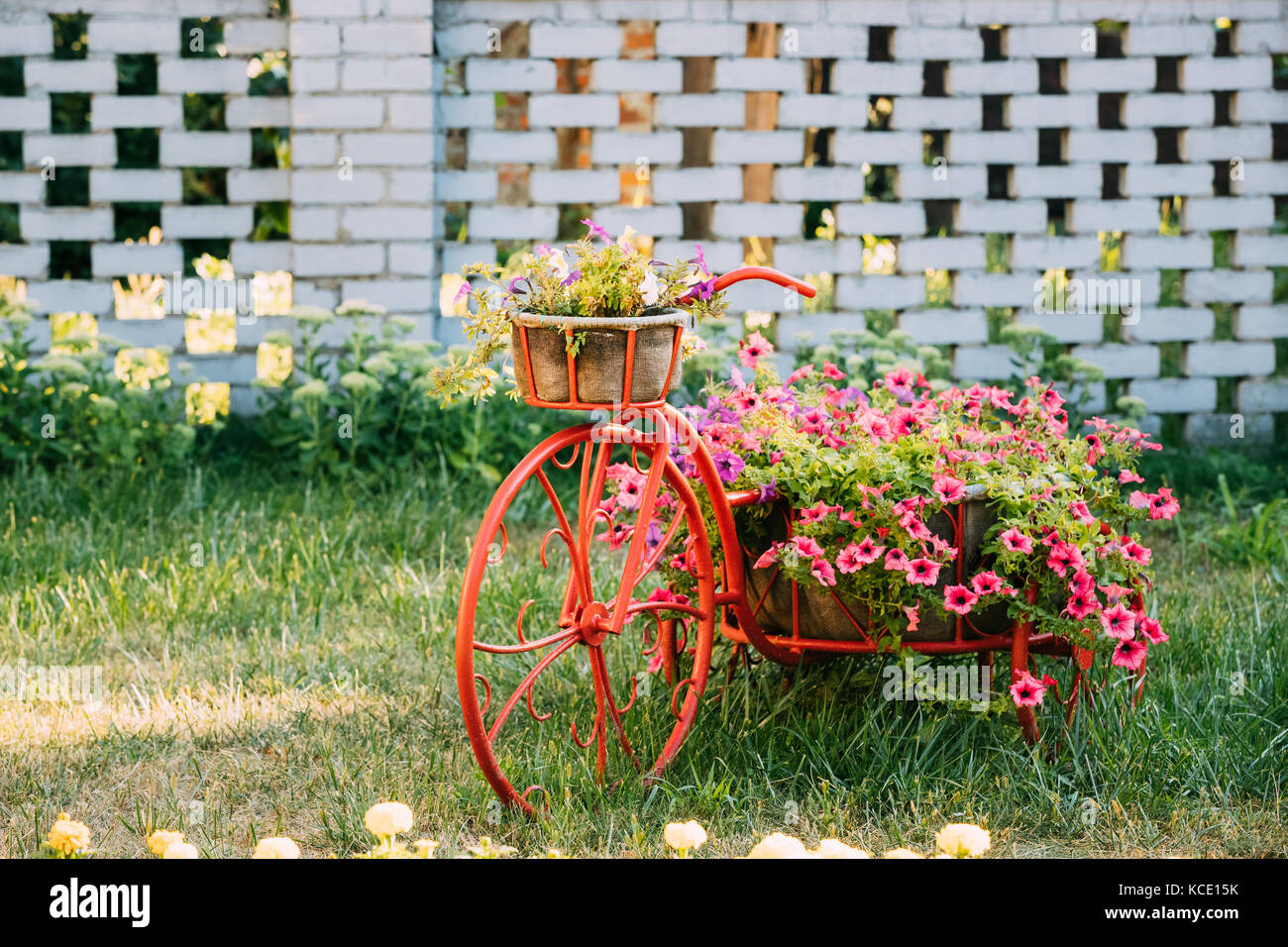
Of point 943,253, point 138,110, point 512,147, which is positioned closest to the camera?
point 138,110

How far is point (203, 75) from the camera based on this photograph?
5.20 m

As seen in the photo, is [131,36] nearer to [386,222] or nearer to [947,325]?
[386,222]

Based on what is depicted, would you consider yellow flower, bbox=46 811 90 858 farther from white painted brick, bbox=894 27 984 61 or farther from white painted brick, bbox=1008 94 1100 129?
white painted brick, bbox=1008 94 1100 129

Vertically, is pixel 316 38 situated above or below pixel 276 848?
above

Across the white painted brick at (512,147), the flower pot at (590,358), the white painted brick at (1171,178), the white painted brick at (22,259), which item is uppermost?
the white painted brick at (512,147)

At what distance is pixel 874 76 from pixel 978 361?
131 centimetres

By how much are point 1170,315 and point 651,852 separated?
13.9 feet

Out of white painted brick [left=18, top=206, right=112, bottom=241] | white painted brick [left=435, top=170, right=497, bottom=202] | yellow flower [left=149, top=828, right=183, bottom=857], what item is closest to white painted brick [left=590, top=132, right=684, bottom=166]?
white painted brick [left=435, top=170, right=497, bottom=202]

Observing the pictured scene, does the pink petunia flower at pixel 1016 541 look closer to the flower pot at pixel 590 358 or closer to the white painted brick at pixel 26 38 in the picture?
the flower pot at pixel 590 358

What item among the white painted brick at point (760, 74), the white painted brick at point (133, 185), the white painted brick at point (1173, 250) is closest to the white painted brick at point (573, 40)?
the white painted brick at point (760, 74)

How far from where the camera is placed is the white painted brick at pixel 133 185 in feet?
17.2

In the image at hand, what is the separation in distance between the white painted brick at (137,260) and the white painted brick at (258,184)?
0.35m

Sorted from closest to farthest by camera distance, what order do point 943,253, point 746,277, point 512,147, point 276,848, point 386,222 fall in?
point 276,848
point 746,277
point 386,222
point 512,147
point 943,253

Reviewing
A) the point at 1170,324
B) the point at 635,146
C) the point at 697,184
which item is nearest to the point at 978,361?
the point at 1170,324
